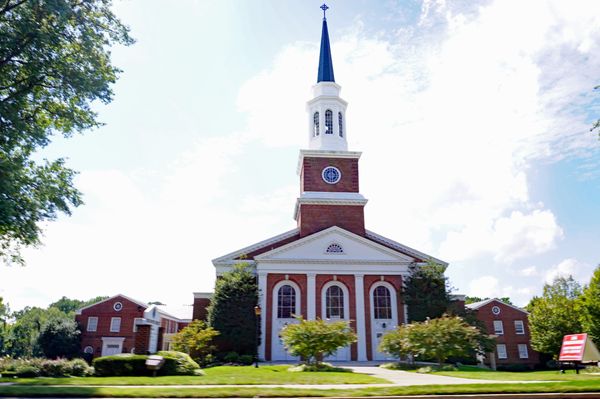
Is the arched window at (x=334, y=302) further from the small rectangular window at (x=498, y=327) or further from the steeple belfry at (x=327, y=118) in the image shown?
the small rectangular window at (x=498, y=327)

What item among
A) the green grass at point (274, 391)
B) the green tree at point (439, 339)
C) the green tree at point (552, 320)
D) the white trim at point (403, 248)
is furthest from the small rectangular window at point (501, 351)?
the green grass at point (274, 391)

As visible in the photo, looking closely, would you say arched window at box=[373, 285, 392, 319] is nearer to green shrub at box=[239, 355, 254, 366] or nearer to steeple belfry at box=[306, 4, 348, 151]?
green shrub at box=[239, 355, 254, 366]

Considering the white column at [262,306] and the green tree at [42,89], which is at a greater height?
the green tree at [42,89]

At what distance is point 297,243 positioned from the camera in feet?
104

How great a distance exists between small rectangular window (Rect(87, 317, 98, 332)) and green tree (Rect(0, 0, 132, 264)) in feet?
94.8

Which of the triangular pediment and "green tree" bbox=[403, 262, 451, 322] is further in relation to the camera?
the triangular pediment

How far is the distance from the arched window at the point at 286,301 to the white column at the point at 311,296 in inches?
39.9

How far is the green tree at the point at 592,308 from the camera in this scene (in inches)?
1225

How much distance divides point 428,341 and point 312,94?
77.7 feet

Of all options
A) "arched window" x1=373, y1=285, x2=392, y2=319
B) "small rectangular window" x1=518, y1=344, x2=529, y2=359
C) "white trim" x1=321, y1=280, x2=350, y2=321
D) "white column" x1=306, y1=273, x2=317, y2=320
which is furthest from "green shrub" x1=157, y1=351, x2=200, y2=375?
"small rectangular window" x1=518, y1=344, x2=529, y2=359

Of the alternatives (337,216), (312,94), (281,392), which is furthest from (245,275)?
(281,392)

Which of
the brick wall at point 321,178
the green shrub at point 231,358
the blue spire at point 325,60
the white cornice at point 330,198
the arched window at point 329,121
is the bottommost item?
the green shrub at point 231,358

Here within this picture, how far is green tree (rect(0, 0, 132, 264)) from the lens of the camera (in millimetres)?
15852

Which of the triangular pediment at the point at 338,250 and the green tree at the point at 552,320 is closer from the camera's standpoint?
the triangular pediment at the point at 338,250
